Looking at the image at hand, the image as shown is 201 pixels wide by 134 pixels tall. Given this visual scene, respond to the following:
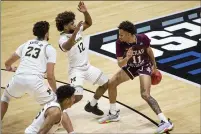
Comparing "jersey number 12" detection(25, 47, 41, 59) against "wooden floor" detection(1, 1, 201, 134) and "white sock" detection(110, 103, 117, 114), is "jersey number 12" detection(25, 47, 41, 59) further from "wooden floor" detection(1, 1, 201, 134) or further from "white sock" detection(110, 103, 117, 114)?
"white sock" detection(110, 103, 117, 114)

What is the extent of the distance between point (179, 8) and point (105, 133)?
5853 mm

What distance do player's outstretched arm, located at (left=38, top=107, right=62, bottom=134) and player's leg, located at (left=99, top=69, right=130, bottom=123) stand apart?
6.33 feet

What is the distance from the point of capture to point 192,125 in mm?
7492

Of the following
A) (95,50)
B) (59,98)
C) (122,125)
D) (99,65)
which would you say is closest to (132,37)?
(122,125)

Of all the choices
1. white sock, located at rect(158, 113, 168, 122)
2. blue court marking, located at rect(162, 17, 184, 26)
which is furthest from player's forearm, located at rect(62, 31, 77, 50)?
blue court marking, located at rect(162, 17, 184, 26)

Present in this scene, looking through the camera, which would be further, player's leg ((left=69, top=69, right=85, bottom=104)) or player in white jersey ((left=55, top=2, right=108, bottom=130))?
player's leg ((left=69, top=69, right=85, bottom=104))

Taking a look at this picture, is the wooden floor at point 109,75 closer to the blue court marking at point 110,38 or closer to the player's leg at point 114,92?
the player's leg at point 114,92

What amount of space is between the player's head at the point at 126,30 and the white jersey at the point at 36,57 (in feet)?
3.25

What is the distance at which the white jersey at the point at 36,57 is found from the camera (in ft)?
21.6

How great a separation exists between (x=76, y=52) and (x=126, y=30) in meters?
0.76

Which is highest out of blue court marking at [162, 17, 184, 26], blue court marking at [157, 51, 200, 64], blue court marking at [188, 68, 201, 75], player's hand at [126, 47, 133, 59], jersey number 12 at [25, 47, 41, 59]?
jersey number 12 at [25, 47, 41, 59]

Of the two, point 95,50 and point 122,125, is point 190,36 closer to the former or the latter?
point 95,50

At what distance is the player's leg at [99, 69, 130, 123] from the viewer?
7.46m

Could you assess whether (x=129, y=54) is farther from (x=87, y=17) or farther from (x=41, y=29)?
(x=41, y=29)
